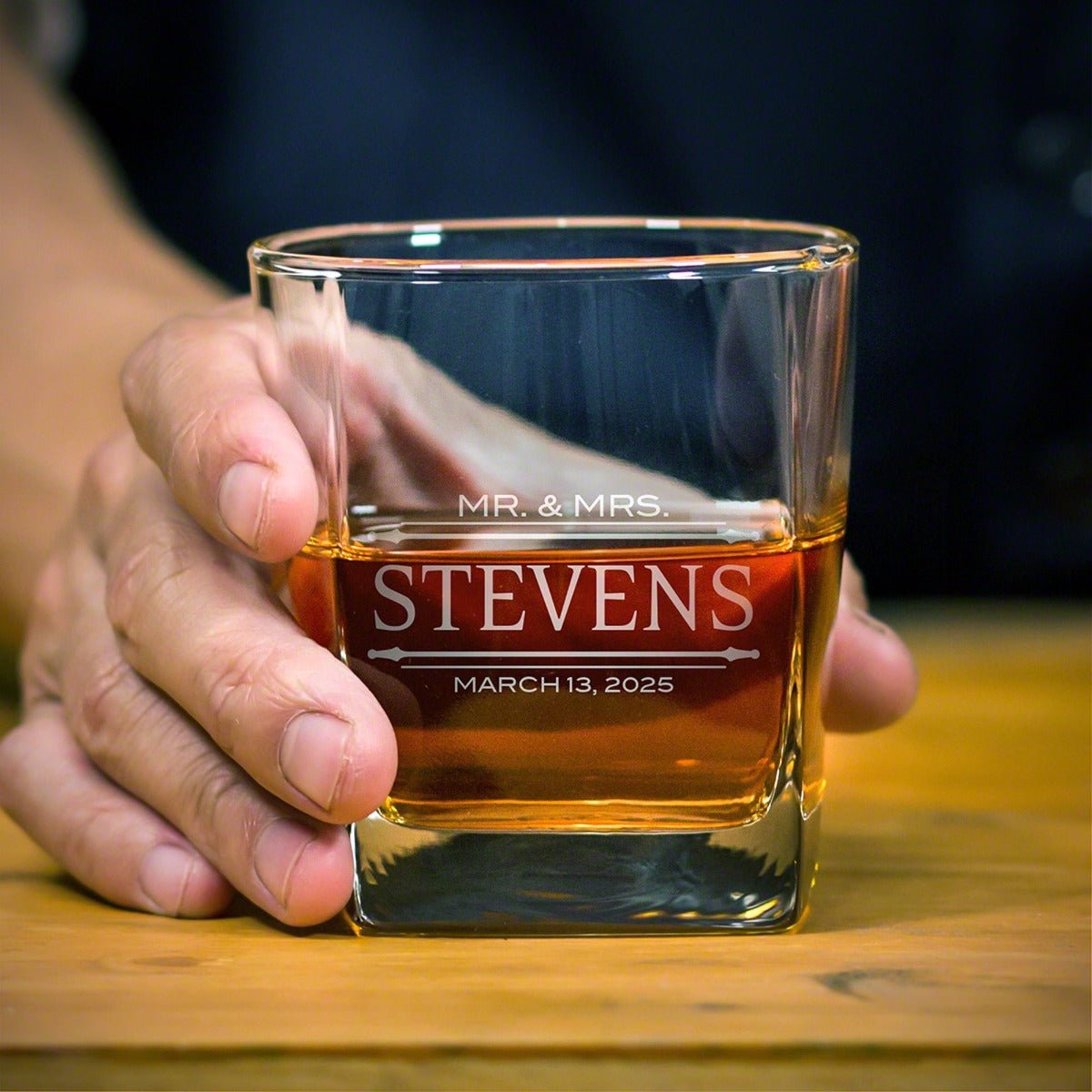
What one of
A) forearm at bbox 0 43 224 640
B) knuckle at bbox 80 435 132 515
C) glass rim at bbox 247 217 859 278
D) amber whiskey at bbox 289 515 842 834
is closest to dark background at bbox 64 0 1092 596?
forearm at bbox 0 43 224 640

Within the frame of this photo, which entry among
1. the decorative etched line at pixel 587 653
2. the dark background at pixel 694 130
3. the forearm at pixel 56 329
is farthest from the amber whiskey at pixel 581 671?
the dark background at pixel 694 130

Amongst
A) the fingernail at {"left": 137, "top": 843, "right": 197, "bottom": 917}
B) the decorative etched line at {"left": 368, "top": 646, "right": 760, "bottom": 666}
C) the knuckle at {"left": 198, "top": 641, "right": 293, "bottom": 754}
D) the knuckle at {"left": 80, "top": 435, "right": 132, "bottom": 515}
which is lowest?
the fingernail at {"left": 137, "top": 843, "right": 197, "bottom": 917}

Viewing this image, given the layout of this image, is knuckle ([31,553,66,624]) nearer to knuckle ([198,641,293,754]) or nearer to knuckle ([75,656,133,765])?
knuckle ([75,656,133,765])

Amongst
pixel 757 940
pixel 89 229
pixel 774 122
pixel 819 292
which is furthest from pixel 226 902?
pixel 774 122

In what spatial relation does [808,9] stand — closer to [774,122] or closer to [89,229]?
[774,122]

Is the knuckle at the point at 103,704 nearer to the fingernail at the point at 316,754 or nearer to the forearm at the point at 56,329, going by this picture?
the fingernail at the point at 316,754

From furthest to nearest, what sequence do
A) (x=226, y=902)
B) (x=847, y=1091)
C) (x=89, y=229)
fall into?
1. (x=89, y=229)
2. (x=226, y=902)
3. (x=847, y=1091)
